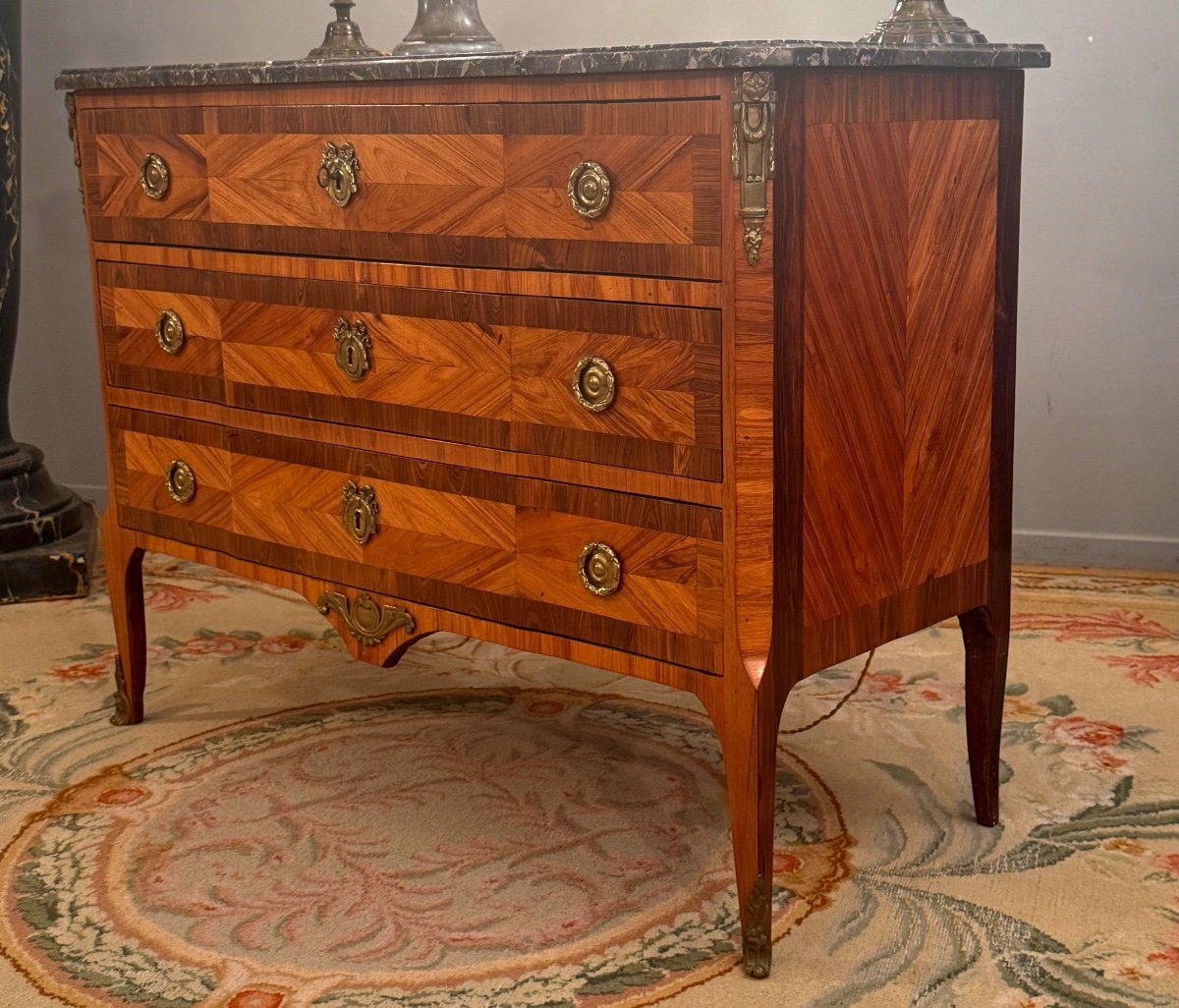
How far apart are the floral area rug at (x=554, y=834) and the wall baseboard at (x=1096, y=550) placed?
0.28 m

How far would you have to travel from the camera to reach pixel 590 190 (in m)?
1.86

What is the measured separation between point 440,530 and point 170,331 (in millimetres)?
647

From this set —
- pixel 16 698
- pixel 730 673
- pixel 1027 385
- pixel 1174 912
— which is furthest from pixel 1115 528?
pixel 16 698

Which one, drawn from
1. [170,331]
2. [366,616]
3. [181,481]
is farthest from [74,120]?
[366,616]

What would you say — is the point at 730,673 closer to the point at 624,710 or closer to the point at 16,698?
the point at 624,710

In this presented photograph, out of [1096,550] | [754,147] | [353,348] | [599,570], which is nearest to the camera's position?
[754,147]

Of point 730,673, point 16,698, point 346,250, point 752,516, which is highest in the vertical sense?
point 346,250

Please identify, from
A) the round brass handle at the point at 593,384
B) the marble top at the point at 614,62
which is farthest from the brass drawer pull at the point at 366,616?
the marble top at the point at 614,62

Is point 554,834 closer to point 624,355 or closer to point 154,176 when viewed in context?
point 624,355

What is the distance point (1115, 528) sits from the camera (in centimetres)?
348

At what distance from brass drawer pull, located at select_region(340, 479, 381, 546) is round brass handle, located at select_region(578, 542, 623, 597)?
39 cm

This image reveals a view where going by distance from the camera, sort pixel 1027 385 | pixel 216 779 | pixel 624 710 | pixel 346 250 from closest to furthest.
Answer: pixel 346 250
pixel 216 779
pixel 624 710
pixel 1027 385

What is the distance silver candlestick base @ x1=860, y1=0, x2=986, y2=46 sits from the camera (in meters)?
2.05

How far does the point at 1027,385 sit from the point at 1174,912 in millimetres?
1685
